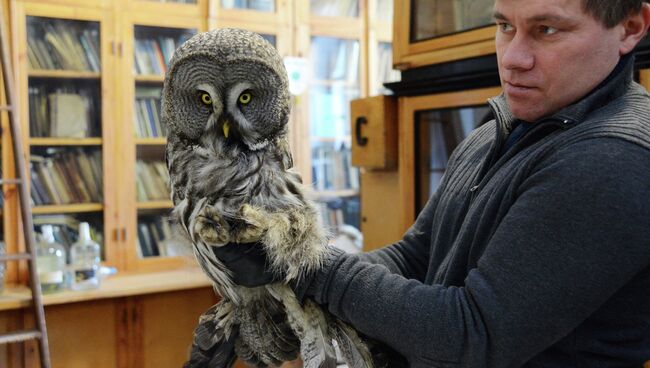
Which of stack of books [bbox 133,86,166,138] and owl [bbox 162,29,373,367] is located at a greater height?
stack of books [bbox 133,86,166,138]

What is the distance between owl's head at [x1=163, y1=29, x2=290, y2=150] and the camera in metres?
0.81

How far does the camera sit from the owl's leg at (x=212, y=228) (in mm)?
748

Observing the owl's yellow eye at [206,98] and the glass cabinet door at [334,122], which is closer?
the owl's yellow eye at [206,98]

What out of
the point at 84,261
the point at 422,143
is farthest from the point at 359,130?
the point at 84,261

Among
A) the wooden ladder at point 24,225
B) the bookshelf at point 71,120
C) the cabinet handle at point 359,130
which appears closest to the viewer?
the cabinet handle at point 359,130

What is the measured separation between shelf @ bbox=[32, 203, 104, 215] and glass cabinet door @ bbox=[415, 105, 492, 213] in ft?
5.46

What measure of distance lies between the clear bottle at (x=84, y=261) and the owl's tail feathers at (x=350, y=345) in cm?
196

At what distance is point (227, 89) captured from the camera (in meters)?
0.82

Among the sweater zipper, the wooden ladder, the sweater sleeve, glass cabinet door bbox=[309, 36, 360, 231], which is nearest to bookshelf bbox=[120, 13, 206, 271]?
the wooden ladder

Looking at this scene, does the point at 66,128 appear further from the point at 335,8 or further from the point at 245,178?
the point at 245,178

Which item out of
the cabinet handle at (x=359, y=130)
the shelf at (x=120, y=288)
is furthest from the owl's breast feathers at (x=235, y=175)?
the shelf at (x=120, y=288)

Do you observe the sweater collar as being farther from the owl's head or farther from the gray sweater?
the owl's head

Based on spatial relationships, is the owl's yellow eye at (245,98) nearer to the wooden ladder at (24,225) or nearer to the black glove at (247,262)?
the black glove at (247,262)

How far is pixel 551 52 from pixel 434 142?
97 cm
